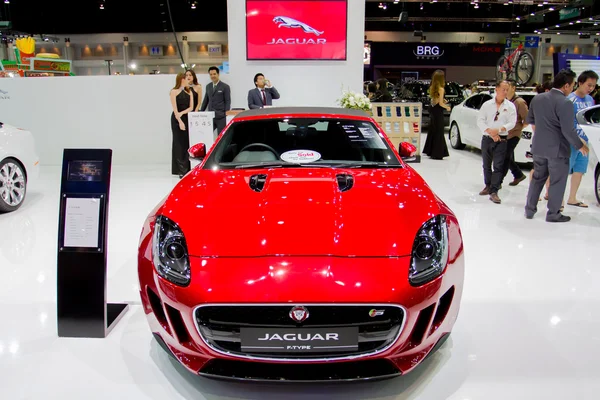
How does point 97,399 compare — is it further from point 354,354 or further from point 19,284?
point 19,284

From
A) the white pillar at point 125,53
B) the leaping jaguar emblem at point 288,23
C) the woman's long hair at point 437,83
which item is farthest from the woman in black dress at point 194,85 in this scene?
the white pillar at point 125,53

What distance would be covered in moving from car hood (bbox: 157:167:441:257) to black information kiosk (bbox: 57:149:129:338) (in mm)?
432

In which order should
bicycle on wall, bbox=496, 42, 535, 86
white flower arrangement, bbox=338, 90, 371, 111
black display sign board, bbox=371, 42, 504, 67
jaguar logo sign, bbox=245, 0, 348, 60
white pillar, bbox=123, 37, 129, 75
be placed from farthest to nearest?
black display sign board, bbox=371, 42, 504, 67 < white pillar, bbox=123, 37, 129, 75 < bicycle on wall, bbox=496, 42, 535, 86 < jaguar logo sign, bbox=245, 0, 348, 60 < white flower arrangement, bbox=338, 90, 371, 111

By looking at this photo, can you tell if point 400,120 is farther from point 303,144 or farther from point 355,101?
point 303,144

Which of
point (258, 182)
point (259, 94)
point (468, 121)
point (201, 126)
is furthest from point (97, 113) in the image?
point (258, 182)

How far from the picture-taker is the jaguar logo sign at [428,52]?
27406 millimetres

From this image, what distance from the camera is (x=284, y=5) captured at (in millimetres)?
8812

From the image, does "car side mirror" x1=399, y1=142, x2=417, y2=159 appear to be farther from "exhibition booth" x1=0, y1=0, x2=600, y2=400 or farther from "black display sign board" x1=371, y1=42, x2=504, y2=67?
"black display sign board" x1=371, y1=42, x2=504, y2=67

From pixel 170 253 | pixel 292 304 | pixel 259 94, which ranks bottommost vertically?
pixel 292 304

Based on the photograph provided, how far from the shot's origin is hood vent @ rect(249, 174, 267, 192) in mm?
2547

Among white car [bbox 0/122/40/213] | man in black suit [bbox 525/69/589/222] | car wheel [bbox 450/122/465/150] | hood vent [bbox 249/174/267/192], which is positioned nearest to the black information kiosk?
hood vent [bbox 249/174/267/192]

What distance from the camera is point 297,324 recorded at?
1.88 meters

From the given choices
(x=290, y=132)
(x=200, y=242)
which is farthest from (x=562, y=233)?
(x=200, y=242)

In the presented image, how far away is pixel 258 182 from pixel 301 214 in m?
0.47
